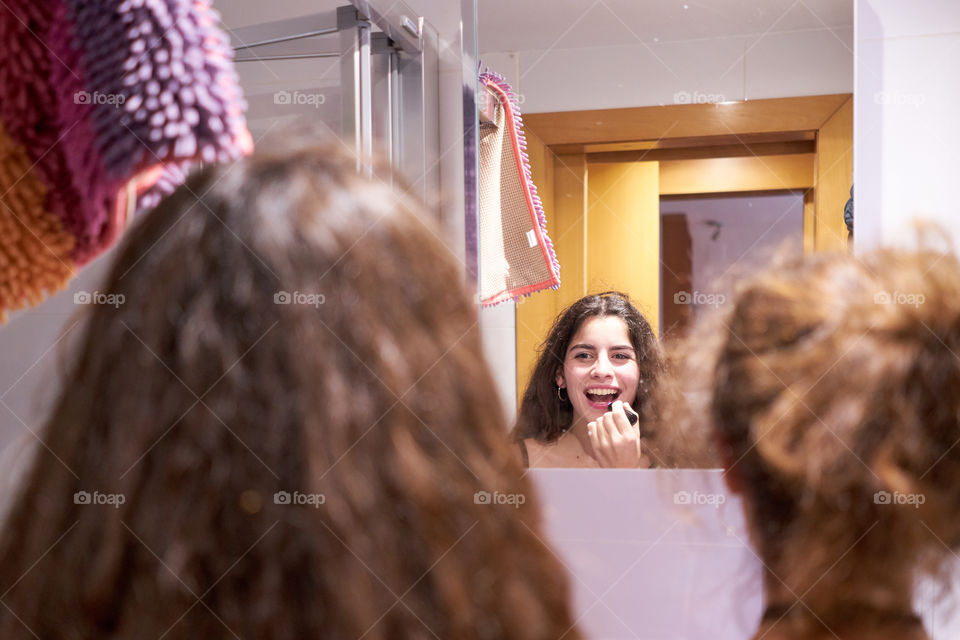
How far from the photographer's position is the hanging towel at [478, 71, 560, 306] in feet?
4.16

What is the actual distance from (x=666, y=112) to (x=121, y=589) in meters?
1.08

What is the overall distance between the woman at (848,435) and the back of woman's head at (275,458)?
265mm

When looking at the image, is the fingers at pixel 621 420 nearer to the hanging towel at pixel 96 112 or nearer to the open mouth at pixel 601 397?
the open mouth at pixel 601 397

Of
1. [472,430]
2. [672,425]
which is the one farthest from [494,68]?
[472,430]

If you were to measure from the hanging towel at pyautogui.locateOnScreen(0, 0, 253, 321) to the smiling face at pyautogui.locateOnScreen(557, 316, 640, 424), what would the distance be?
2.19 ft

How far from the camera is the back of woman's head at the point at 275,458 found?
31 cm

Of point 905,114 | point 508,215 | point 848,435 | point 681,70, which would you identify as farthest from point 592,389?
point 848,435

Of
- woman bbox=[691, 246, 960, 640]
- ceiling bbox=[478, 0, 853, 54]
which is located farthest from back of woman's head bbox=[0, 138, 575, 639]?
ceiling bbox=[478, 0, 853, 54]

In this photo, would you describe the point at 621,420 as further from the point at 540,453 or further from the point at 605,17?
the point at 605,17

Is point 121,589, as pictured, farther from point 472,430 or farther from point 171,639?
point 472,430

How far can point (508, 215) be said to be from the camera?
50.8 inches

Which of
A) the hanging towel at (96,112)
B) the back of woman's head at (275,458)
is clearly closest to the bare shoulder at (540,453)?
the hanging towel at (96,112)

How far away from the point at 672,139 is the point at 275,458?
3.40ft

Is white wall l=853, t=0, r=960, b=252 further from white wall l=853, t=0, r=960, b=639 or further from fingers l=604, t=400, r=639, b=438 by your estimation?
fingers l=604, t=400, r=639, b=438
